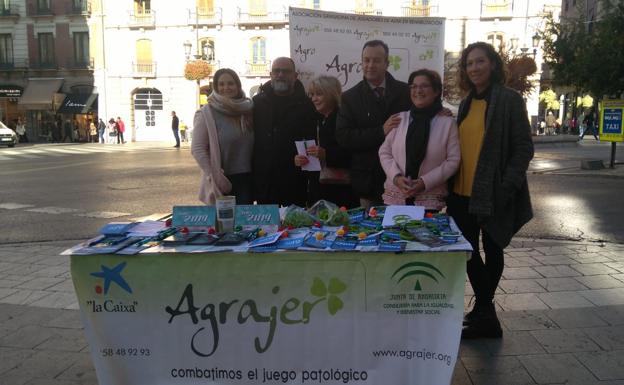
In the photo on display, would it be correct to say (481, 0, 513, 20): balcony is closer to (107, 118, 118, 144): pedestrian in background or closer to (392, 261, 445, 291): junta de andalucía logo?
(107, 118, 118, 144): pedestrian in background

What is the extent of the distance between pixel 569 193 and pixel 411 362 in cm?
924

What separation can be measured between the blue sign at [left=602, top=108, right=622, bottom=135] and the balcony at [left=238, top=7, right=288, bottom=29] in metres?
25.0

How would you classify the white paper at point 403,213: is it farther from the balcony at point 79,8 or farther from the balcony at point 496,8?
the balcony at point 79,8

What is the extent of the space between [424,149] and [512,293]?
200 cm

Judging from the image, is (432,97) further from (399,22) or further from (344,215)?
(399,22)

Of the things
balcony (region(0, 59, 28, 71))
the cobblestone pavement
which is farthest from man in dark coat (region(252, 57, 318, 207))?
balcony (region(0, 59, 28, 71))

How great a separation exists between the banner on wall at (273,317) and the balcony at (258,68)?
34.1m

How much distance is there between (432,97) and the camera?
3.44m

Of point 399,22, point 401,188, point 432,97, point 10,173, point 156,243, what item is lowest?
point 10,173

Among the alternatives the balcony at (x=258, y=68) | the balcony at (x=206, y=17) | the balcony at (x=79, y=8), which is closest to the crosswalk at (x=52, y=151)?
the balcony at (x=258, y=68)

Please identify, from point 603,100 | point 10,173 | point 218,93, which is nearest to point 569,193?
point 603,100

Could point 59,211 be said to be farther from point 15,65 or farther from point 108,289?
point 15,65

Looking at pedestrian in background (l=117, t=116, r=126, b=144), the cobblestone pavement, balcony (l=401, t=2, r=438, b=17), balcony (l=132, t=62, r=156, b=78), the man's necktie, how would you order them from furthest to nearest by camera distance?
balcony (l=132, t=62, r=156, b=78)
balcony (l=401, t=2, r=438, b=17)
pedestrian in background (l=117, t=116, r=126, b=144)
the man's necktie
the cobblestone pavement

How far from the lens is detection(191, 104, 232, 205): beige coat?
164 inches
